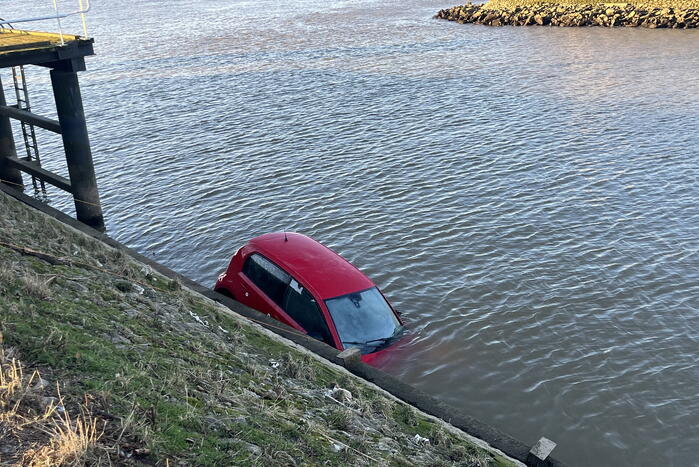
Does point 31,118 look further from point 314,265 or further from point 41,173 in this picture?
point 314,265

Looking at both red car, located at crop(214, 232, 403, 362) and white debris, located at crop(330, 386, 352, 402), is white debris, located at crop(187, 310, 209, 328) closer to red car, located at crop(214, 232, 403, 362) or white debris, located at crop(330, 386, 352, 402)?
red car, located at crop(214, 232, 403, 362)

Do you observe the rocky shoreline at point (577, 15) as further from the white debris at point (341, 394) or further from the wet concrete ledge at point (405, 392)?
the white debris at point (341, 394)

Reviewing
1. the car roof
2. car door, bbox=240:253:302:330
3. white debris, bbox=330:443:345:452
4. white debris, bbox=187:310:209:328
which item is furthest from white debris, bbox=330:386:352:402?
car door, bbox=240:253:302:330

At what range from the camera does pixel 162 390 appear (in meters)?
7.00

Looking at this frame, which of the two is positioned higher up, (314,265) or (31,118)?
(31,118)

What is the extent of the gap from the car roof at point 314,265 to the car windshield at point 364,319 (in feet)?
0.50

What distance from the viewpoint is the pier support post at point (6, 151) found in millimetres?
20844

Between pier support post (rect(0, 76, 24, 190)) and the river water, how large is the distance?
1.48 meters

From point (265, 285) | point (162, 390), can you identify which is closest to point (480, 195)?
point (265, 285)

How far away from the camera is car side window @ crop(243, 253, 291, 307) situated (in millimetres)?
12383

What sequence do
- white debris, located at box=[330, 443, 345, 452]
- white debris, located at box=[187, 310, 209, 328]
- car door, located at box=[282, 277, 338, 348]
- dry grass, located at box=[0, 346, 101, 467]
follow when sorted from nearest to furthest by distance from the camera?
1. dry grass, located at box=[0, 346, 101, 467]
2. white debris, located at box=[330, 443, 345, 452]
3. white debris, located at box=[187, 310, 209, 328]
4. car door, located at box=[282, 277, 338, 348]

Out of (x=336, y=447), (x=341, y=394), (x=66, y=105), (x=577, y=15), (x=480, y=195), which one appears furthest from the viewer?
(x=577, y=15)

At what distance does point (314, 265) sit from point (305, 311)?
0.85 metres

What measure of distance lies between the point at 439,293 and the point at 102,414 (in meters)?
9.66
